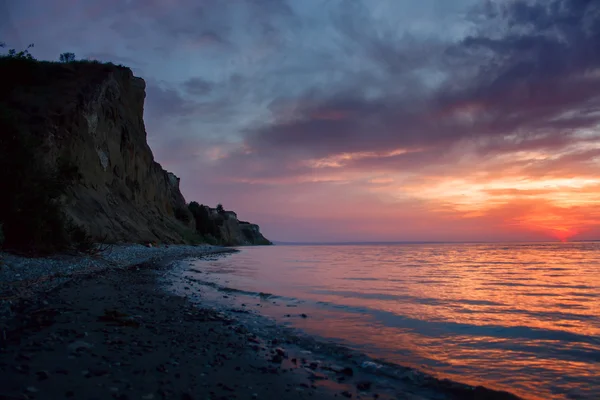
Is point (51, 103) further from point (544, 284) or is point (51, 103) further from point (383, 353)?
point (544, 284)

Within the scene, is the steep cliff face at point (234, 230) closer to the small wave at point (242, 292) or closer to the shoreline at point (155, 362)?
the small wave at point (242, 292)

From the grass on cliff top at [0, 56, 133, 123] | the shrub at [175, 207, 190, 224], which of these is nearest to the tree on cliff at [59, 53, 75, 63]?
the grass on cliff top at [0, 56, 133, 123]

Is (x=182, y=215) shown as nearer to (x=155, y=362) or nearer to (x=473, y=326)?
(x=473, y=326)

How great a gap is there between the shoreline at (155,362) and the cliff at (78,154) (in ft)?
30.9

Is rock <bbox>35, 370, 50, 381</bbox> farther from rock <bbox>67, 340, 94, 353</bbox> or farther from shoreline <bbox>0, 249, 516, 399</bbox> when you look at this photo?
rock <bbox>67, 340, 94, 353</bbox>

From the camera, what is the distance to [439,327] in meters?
8.77

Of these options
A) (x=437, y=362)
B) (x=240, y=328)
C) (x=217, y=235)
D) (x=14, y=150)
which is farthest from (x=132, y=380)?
(x=217, y=235)

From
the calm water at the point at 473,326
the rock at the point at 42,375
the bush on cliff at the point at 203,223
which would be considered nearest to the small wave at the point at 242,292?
the calm water at the point at 473,326

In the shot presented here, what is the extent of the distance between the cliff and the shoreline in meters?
9.42

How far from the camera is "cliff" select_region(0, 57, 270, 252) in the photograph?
1544 cm

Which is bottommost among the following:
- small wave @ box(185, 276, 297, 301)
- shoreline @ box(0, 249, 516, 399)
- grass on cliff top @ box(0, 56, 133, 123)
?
small wave @ box(185, 276, 297, 301)

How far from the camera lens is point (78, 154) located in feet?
99.2

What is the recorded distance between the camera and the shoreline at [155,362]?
404cm

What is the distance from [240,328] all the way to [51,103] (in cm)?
2992
